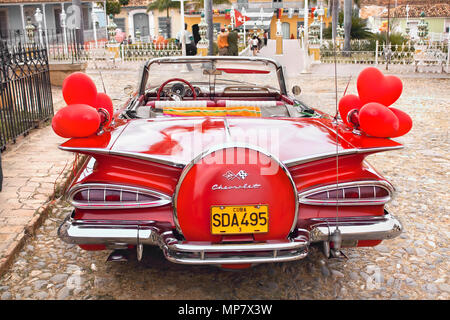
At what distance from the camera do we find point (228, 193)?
2.66 meters

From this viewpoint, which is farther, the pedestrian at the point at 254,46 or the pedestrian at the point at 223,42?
the pedestrian at the point at 254,46

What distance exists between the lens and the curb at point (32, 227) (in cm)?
342

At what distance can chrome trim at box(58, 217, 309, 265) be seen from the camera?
2.64 metres

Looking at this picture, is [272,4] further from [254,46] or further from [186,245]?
[186,245]

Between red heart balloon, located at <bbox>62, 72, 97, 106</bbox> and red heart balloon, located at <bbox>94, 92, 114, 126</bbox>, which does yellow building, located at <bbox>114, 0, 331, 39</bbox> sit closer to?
red heart balloon, located at <bbox>94, 92, 114, 126</bbox>

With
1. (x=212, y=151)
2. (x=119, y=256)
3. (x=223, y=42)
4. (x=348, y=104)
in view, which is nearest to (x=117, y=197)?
(x=119, y=256)

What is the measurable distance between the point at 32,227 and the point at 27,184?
1.16 m

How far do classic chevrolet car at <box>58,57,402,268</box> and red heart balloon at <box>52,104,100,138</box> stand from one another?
0.24 feet

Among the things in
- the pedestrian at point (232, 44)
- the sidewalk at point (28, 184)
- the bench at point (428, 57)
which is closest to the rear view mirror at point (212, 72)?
the sidewalk at point (28, 184)

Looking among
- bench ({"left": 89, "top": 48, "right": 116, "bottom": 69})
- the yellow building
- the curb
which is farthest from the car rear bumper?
the yellow building

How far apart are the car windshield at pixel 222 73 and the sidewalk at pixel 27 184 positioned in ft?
4.44

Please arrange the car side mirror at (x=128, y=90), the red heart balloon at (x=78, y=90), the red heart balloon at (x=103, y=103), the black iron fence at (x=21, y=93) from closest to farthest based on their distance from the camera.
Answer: the red heart balloon at (x=78, y=90) → the red heart balloon at (x=103, y=103) → the car side mirror at (x=128, y=90) → the black iron fence at (x=21, y=93)

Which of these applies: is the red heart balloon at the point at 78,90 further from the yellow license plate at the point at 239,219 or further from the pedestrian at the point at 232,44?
the pedestrian at the point at 232,44

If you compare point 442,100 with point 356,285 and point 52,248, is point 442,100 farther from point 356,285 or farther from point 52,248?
point 52,248
